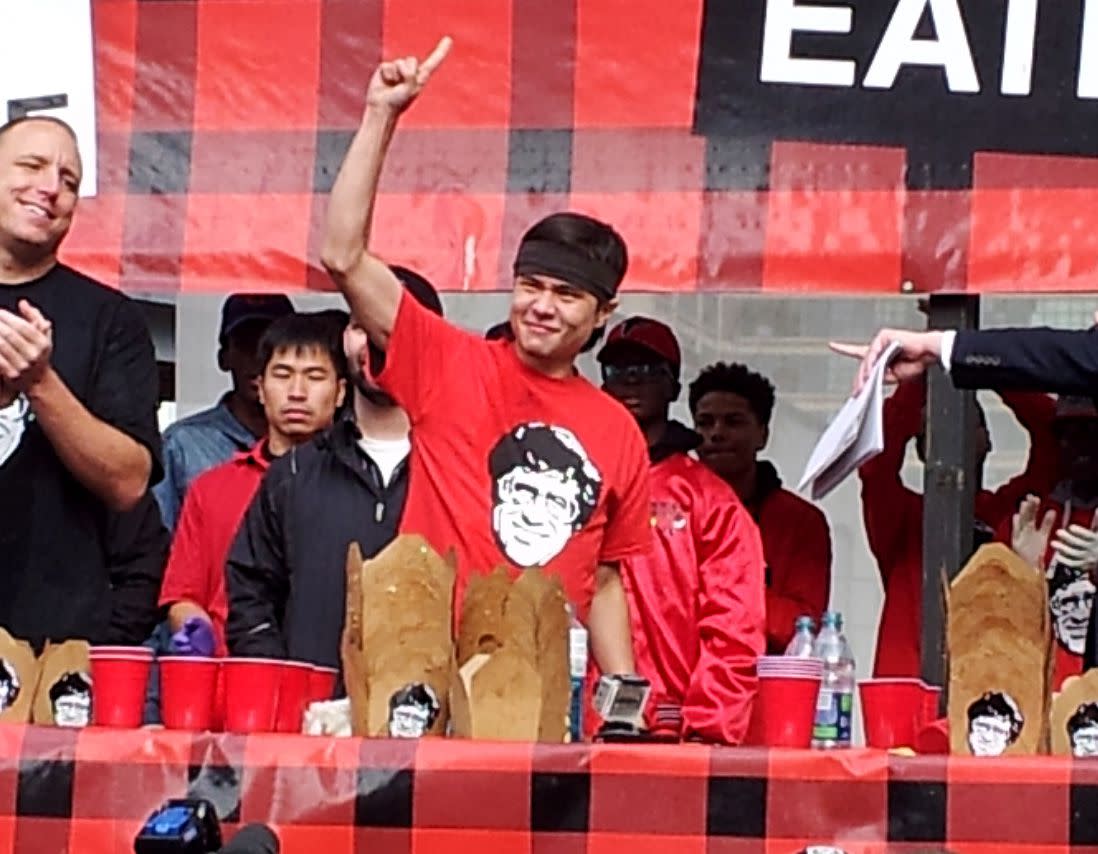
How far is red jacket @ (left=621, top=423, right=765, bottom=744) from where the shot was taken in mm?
5195

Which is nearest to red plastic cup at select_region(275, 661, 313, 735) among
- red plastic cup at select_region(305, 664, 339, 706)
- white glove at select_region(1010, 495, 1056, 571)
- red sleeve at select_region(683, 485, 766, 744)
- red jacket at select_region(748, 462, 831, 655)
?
red plastic cup at select_region(305, 664, 339, 706)

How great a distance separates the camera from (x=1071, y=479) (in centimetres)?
547

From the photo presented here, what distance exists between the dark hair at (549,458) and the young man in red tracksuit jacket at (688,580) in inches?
36.4

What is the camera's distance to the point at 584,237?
14.2 feet

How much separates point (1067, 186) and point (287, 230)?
1.49 meters

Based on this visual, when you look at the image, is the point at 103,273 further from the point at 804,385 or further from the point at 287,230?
the point at 804,385

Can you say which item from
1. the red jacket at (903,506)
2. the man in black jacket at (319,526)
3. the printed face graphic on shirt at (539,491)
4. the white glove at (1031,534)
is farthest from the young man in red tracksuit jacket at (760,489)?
the printed face graphic on shirt at (539,491)

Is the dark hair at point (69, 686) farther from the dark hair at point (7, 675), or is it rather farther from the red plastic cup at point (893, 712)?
the red plastic cup at point (893, 712)

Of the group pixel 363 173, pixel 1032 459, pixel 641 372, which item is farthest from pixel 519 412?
pixel 1032 459

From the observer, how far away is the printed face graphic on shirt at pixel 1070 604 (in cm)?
504

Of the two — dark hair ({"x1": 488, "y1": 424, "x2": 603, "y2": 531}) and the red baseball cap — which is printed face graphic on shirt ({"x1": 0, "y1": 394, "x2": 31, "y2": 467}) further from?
the red baseball cap

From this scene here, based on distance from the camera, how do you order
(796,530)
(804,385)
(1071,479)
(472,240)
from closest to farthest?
(472,240) < (1071,479) < (796,530) < (804,385)

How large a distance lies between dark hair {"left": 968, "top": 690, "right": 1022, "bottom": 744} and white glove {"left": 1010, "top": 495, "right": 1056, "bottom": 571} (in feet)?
3.68

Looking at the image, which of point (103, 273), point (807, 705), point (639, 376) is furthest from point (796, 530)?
point (807, 705)
